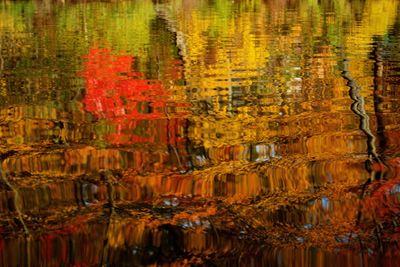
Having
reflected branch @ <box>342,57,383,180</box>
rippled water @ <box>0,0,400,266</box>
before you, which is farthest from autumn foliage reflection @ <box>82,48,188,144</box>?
reflected branch @ <box>342,57,383,180</box>

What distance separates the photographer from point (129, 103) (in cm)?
606

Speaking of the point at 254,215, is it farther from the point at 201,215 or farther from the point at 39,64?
the point at 39,64

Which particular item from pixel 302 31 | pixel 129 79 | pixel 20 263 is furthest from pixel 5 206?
pixel 302 31

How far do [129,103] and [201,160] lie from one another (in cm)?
210

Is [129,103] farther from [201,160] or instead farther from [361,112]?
[361,112]

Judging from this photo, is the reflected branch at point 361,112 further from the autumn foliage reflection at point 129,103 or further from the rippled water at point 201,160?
the autumn foliage reflection at point 129,103

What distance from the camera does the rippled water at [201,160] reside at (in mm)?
2838

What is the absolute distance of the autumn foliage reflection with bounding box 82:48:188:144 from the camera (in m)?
4.87

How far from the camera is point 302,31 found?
1416 centimetres

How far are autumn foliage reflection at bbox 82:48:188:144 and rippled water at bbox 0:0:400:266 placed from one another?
2cm

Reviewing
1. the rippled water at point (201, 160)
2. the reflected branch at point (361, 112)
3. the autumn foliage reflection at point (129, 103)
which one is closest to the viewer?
the rippled water at point (201, 160)

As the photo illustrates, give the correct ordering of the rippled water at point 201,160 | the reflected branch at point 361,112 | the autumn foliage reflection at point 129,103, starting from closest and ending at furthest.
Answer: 1. the rippled water at point 201,160
2. the reflected branch at point 361,112
3. the autumn foliage reflection at point 129,103

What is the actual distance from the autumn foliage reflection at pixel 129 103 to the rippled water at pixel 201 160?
0.08 feet

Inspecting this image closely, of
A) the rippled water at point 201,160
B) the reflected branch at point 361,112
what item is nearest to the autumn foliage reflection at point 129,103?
the rippled water at point 201,160
